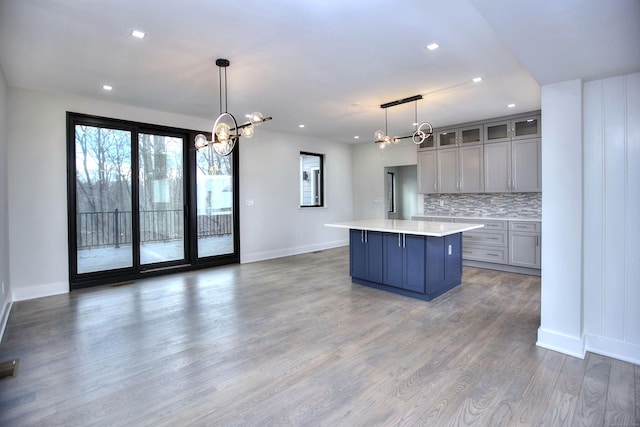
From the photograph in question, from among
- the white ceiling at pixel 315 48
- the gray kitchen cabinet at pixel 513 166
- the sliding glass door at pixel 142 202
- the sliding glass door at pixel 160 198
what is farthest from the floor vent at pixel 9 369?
the gray kitchen cabinet at pixel 513 166

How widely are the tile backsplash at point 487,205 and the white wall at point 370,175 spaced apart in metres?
1.31

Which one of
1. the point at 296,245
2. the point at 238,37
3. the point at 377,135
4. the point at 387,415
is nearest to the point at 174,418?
the point at 387,415

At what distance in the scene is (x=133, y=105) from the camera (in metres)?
4.94

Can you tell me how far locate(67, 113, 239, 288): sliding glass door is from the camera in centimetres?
471

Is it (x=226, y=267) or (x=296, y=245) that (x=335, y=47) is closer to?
(x=226, y=267)

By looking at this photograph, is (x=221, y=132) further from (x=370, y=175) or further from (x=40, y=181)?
(x=370, y=175)

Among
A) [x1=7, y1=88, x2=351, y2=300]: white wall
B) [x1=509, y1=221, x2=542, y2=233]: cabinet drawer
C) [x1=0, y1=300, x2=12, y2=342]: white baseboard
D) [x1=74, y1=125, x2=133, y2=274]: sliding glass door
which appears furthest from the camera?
[x1=509, y1=221, x2=542, y2=233]: cabinet drawer

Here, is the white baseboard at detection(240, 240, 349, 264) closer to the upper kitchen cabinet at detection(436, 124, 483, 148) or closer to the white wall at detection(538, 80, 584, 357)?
the upper kitchen cabinet at detection(436, 124, 483, 148)

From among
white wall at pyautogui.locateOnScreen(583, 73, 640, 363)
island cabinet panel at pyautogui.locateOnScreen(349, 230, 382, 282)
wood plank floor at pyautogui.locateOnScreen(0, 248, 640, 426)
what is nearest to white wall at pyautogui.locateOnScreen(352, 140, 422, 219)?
island cabinet panel at pyautogui.locateOnScreen(349, 230, 382, 282)

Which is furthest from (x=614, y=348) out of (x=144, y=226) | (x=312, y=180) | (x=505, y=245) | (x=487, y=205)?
(x=312, y=180)

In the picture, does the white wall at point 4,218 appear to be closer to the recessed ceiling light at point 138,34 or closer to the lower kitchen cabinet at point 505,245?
the recessed ceiling light at point 138,34

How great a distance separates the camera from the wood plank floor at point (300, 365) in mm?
1950

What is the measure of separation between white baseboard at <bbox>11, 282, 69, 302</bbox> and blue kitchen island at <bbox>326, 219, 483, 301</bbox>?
3905 millimetres

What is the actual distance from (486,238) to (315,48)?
170 inches
